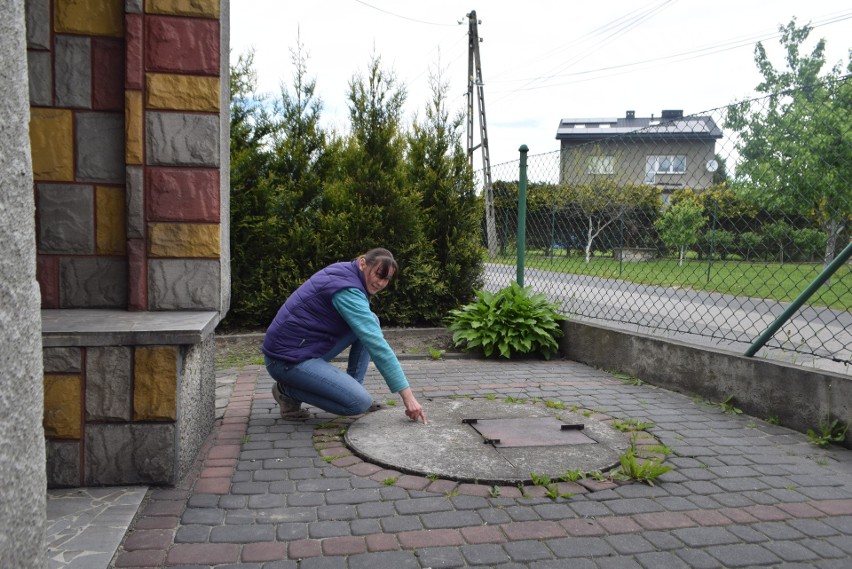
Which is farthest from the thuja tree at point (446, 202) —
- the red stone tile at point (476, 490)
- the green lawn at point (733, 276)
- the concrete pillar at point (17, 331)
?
the concrete pillar at point (17, 331)

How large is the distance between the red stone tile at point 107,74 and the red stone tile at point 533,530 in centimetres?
304

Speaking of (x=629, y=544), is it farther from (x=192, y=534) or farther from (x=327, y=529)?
(x=192, y=534)

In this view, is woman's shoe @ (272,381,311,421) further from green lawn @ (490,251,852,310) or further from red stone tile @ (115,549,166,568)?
green lawn @ (490,251,852,310)

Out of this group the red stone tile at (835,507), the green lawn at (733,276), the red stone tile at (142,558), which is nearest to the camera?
the red stone tile at (142,558)

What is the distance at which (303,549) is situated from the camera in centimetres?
275

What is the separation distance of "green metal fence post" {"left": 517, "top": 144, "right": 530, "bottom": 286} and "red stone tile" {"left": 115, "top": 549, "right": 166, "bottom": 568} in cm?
584

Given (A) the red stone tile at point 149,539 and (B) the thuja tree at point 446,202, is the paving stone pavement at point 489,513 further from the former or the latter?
(B) the thuja tree at point 446,202

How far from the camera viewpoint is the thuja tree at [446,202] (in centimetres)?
842

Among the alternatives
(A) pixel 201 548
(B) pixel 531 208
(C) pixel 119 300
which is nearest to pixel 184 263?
(C) pixel 119 300

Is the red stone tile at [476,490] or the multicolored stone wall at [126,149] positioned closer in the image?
the red stone tile at [476,490]

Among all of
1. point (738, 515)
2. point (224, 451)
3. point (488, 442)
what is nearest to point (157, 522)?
point (224, 451)

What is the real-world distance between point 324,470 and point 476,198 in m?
5.49

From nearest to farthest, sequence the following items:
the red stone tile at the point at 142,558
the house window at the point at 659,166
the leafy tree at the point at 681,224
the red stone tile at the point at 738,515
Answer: the red stone tile at the point at 142,558, the red stone tile at the point at 738,515, the leafy tree at the point at 681,224, the house window at the point at 659,166

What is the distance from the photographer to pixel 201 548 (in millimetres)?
2756
